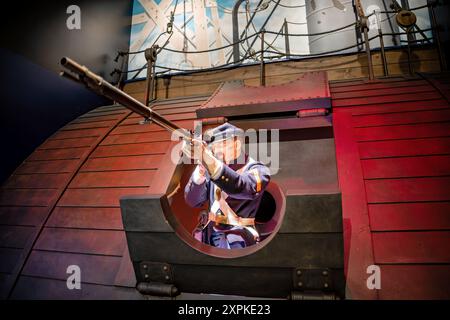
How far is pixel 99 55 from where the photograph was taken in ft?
16.2

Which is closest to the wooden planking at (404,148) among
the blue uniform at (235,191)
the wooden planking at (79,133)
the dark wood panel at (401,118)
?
the dark wood panel at (401,118)

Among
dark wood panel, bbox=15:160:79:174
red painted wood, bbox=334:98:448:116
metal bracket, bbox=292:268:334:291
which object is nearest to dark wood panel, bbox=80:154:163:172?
dark wood panel, bbox=15:160:79:174

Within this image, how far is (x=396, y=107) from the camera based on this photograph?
111 inches

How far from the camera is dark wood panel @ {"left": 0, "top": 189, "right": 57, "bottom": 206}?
2811 millimetres

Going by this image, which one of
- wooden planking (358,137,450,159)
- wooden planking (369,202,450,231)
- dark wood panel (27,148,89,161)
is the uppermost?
dark wood panel (27,148,89,161)

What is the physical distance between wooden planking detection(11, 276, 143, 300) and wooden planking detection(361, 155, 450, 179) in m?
2.15

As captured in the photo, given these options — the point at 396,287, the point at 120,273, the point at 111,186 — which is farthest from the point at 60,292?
the point at 396,287

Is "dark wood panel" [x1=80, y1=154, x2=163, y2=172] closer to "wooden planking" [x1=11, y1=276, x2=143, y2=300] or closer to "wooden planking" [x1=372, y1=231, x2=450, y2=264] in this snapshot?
"wooden planking" [x1=11, y1=276, x2=143, y2=300]

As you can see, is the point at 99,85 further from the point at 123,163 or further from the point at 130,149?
the point at 130,149

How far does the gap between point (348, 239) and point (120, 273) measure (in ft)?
5.79

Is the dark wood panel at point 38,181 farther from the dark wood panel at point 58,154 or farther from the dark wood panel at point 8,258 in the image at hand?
the dark wood panel at point 8,258

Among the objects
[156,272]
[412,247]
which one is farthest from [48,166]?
[412,247]

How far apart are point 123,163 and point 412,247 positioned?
287 cm
